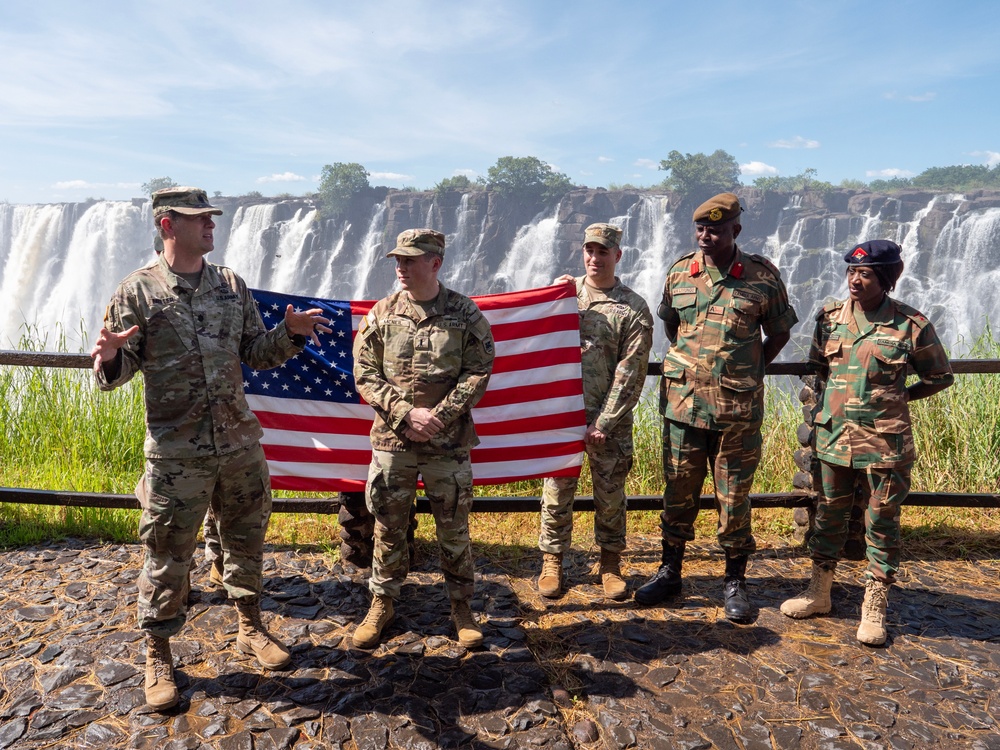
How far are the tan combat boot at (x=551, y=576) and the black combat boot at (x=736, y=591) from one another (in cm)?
100

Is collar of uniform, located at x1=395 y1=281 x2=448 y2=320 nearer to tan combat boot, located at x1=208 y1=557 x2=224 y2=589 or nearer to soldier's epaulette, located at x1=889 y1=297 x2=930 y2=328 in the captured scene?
tan combat boot, located at x1=208 y1=557 x2=224 y2=589

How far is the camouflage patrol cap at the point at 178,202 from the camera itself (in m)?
3.12

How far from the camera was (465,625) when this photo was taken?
12.1ft

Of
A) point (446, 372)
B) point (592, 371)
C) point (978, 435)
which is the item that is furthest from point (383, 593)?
point (978, 435)

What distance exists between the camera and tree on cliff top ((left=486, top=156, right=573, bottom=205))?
2972 inches

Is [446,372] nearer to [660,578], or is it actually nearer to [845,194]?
[660,578]

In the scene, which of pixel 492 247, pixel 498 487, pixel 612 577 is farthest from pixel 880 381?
pixel 492 247

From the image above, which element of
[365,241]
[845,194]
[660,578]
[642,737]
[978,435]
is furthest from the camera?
[365,241]

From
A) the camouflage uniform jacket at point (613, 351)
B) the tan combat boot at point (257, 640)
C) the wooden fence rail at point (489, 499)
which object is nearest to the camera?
the tan combat boot at point (257, 640)

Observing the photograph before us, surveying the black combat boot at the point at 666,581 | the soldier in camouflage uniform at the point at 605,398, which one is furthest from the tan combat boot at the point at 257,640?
the black combat boot at the point at 666,581

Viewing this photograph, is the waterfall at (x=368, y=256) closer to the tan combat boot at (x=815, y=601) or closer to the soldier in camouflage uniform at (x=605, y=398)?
the soldier in camouflage uniform at (x=605, y=398)

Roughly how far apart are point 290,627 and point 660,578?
2.17 m

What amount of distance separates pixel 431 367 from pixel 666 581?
1983mm

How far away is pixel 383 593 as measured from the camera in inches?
145
